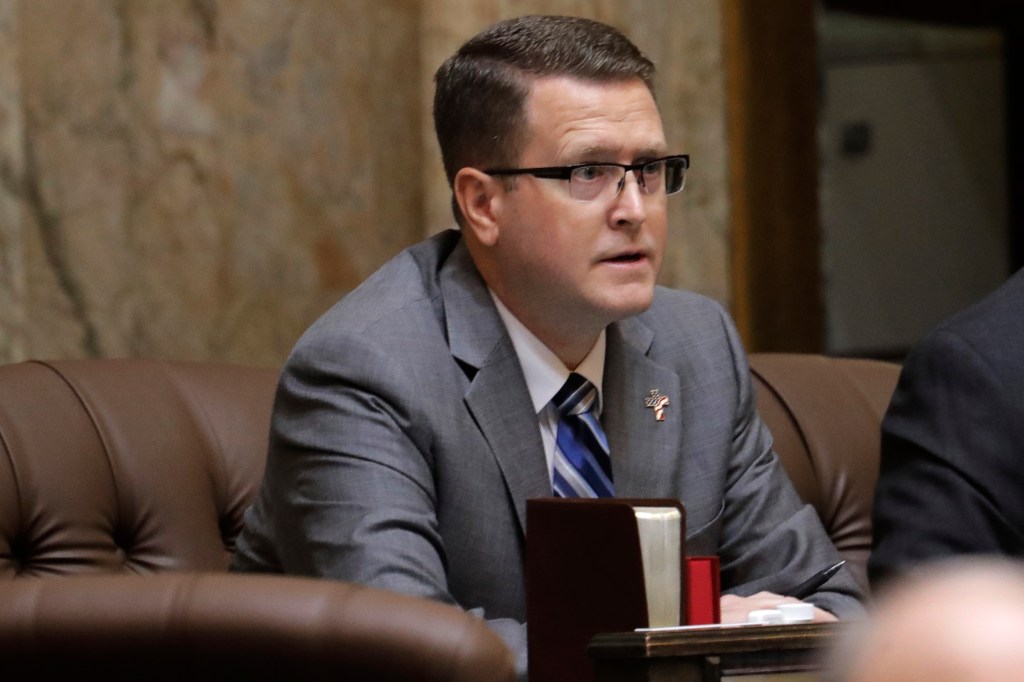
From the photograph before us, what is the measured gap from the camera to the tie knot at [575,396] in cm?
262

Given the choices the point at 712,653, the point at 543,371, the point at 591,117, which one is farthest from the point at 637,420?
the point at 712,653

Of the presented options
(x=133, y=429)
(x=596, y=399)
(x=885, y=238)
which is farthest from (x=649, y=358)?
(x=885, y=238)

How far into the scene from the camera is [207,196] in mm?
3916

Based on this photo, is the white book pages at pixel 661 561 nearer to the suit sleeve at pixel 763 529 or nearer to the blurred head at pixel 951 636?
the suit sleeve at pixel 763 529

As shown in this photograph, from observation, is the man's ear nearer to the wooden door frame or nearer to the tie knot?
the tie knot

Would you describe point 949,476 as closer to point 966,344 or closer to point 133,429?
point 966,344

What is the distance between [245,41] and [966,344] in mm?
2741

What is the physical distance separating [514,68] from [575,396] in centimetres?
61

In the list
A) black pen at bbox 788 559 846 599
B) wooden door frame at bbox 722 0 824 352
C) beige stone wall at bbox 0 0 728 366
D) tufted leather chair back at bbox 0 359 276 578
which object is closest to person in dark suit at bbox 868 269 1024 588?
black pen at bbox 788 559 846 599

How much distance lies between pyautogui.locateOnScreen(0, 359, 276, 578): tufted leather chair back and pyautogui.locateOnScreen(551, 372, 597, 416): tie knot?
59 centimetres

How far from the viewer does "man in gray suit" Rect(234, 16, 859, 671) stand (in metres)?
→ 2.41

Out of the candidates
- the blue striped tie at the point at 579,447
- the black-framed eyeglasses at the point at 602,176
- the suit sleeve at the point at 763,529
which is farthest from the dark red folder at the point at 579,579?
the black-framed eyeglasses at the point at 602,176

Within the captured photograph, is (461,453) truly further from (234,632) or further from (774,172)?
(774,172)

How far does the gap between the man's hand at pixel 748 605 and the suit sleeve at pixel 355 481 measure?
33 cm
